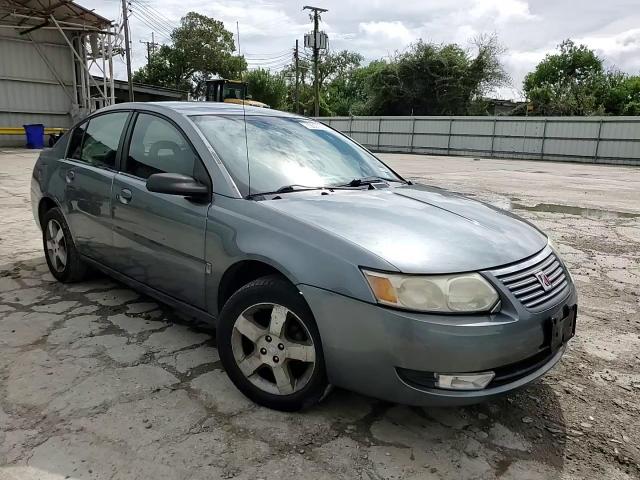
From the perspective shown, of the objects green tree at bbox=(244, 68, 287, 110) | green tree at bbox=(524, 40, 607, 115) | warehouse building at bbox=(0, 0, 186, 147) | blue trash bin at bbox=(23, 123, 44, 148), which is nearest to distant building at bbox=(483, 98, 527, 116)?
green tree at bbox=(524, 40, 607, 115)

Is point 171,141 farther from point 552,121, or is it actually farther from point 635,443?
point 552,121

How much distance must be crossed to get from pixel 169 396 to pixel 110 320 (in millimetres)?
1159

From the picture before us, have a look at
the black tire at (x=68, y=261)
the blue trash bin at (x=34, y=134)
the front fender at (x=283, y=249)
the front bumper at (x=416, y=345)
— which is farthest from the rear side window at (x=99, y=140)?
the blue trash bin at (x=34, y=134)

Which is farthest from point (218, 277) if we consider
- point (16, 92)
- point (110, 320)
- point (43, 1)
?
point (16, 92)

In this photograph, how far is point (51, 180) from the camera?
416cm

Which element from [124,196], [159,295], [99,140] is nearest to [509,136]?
[99,140]

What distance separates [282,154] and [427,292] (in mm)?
1361

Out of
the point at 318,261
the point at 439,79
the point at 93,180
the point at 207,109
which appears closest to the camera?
the point at 318,261

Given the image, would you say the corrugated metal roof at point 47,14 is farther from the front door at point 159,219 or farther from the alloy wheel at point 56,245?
the front door at point 159,219

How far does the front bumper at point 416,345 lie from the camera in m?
2.01

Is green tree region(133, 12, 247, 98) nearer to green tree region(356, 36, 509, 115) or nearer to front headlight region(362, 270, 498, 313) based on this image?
green tree region(356, 36, 509, 115)

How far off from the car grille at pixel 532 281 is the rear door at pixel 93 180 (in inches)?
100

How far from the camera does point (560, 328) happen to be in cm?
226

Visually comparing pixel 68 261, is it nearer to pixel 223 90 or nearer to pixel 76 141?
pixel 76 141
